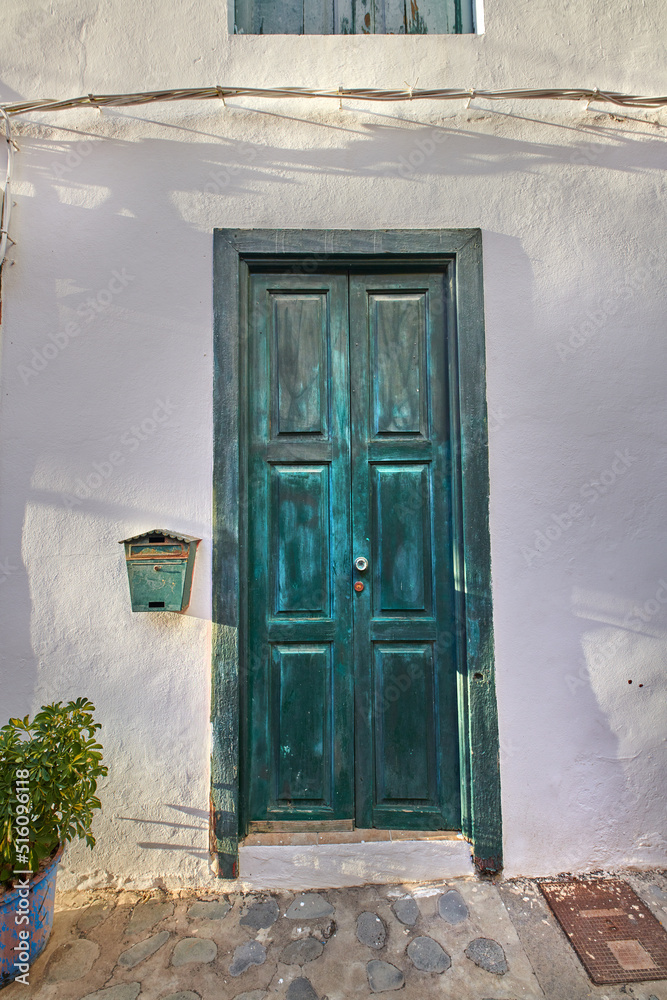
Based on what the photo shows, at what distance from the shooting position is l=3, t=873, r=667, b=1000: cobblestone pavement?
6.54ft

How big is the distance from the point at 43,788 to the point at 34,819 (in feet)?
0.56

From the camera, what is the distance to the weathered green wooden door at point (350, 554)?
8.59ft

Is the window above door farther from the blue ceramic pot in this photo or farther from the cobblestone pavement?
the cobblestone pavement

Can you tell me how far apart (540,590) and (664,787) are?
3.37 ft

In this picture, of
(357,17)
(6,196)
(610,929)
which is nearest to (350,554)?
(610,929)

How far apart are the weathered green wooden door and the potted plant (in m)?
0.76

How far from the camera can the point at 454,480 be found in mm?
2670

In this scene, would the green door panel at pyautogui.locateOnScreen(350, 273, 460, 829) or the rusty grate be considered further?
the green door panel at pyautogui.locateOnScreen(350, 273, 460, 829)

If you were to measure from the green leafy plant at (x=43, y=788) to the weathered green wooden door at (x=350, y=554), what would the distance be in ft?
2.42

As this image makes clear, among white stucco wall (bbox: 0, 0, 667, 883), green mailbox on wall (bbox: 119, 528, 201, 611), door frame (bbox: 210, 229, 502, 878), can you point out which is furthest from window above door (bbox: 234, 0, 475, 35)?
green mailbox on wall (bbox: 119, 528, 201, 611)

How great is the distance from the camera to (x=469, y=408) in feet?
8.58

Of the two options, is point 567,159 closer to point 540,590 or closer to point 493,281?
point 493,281

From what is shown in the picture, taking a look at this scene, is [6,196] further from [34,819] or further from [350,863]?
[350,863]

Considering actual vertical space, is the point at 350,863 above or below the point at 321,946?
above
